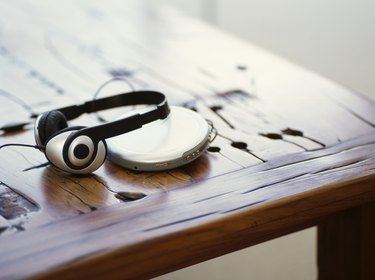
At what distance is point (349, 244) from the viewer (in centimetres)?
118

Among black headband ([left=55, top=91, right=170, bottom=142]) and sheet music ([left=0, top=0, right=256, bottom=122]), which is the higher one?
sheet music ([left=0, top=0, right=256, bottom=122])

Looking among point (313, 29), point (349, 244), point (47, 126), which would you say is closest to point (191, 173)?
point (47, 126)

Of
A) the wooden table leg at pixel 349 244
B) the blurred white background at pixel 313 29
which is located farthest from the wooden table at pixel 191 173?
the blurred white background at pixel 313 29

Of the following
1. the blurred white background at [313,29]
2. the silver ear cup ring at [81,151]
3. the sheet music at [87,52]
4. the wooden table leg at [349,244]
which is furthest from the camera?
the blurred white background at [313,29]

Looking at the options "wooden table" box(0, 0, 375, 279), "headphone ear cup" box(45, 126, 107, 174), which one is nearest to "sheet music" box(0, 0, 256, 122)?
"wooden table" box(0, 0, 375, 279)

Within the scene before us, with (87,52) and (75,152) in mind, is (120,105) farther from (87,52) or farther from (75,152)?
(87,52)

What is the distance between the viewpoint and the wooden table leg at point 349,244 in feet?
3.69

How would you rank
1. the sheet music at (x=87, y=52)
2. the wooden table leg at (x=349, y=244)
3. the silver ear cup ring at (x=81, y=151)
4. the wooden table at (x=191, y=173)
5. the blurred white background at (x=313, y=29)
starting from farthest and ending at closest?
the blurred white background at (x=313, y=29)
the sheet music at (x=87, y=52)
the wooden table leg at (x=349, y=244)
the silver ear cup ring at (x=81, y=151)
the wooden table at (x=191, y=173)

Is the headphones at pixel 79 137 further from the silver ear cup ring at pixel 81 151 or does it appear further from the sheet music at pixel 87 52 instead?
the sheet music at pixel 87 52

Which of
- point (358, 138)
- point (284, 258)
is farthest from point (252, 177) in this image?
point (284, 258)

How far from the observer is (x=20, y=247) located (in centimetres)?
82

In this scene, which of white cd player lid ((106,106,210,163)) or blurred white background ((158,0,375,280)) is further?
blurred white background ((158,0,375,280))

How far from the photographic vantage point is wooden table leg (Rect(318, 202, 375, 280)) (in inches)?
44.3

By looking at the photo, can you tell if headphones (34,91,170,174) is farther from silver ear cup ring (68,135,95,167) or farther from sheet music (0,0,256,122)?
sheet music (0,0,256,122)
